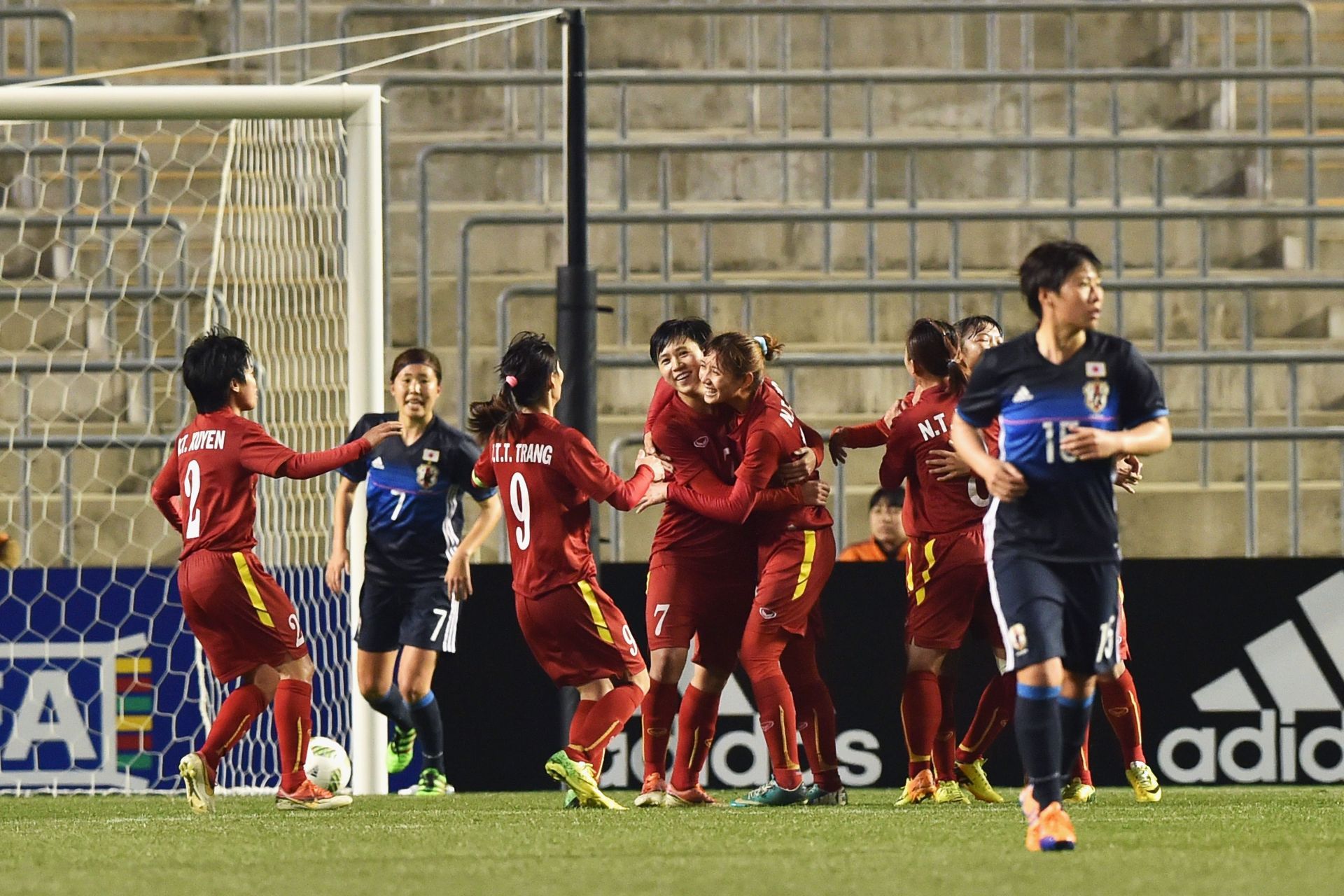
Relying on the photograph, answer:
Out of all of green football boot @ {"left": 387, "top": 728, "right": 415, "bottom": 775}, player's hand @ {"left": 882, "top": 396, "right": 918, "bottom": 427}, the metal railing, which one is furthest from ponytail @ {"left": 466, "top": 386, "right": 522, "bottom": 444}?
the metal railing

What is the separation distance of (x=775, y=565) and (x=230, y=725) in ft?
6.49

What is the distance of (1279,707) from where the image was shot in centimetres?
867

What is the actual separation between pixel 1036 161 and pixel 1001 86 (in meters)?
0.72

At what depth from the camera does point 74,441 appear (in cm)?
981

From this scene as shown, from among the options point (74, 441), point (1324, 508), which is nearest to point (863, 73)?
point (1324, 508)

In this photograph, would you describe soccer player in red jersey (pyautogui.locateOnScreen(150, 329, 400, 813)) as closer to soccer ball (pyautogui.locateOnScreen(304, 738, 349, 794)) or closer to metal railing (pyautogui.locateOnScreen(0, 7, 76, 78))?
soccer ball (pyautogui.locateOnScreen(304, 738, 349, 794))

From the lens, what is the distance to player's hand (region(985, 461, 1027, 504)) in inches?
201

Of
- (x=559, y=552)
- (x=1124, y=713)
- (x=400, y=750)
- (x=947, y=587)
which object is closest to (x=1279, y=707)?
(x=1124, y=713)

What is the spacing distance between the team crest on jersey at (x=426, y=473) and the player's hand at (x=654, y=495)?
148cm

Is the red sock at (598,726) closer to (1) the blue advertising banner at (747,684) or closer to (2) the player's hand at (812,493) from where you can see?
(2) the player's hand at (812,493)

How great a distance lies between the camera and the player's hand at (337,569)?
815cm

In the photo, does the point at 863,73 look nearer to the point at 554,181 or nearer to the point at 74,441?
the point at 554,181

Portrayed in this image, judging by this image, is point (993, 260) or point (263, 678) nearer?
point (263, 678)

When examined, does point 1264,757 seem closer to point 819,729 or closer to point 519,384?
point 819,729
